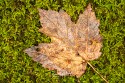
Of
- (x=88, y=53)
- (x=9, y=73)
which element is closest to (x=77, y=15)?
(x=88, y=53)

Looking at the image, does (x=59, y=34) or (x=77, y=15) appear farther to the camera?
(x=77, y=15)

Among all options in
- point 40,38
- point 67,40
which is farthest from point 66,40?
point 40,38

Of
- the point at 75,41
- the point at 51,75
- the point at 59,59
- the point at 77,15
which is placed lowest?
the point at 51,75

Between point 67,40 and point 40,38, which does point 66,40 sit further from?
point 40,38

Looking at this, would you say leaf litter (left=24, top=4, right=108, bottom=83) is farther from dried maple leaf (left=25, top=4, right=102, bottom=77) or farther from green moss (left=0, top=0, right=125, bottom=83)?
green moss (left=0, top=0, right=125, bottom=83)

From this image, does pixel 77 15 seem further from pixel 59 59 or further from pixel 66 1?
pixel 59 59

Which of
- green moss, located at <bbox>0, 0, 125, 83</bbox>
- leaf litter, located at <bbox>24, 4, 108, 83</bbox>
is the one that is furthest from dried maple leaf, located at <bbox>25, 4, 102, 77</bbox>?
green moss, located at <bbox>0, 0, 125, 83</bbox>

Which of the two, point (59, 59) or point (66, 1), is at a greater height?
point (66, 1)
